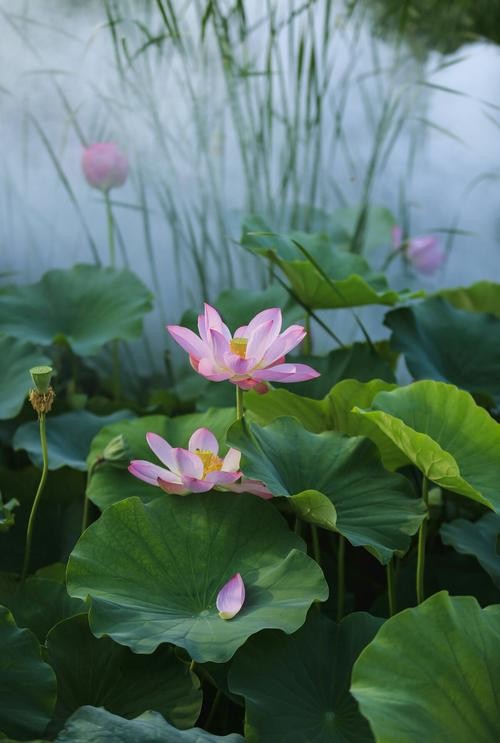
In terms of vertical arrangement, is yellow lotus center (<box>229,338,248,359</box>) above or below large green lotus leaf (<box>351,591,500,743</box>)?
above

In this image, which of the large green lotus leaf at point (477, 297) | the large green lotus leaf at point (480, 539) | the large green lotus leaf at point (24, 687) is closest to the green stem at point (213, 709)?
the large green lotus leaf at point (24, 687)

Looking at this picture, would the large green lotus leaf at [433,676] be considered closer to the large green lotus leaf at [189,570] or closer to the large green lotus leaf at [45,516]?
the large green lotus leaf at [189,570]

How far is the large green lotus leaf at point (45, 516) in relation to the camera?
50.4 inches

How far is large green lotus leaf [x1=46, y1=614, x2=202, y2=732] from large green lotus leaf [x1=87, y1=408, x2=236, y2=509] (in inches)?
8.5

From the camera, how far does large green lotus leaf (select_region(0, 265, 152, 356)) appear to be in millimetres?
1548

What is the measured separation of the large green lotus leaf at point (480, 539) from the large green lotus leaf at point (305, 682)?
19 cm

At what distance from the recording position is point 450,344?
1458 millimetres

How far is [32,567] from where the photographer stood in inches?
50.8

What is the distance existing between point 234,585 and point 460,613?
207 mm

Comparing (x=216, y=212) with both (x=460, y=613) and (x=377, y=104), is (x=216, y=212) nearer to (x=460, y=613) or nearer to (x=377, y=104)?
(x=377, y=104)

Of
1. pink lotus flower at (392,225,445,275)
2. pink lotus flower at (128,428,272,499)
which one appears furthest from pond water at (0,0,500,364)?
pink lotus flower at (128,428,272,499)

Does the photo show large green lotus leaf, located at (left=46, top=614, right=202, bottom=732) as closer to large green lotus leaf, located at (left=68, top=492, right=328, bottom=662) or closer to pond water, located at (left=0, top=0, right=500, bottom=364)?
large green lotus leaf, located at (left=68, top=492, right=328, bottom=662)

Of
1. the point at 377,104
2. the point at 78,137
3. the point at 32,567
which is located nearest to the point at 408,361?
the point at 32,567

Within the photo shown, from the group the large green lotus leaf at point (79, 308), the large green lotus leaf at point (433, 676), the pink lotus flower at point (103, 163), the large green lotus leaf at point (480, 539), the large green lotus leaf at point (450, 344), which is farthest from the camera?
the pink lotus flower at point (103, 163)
